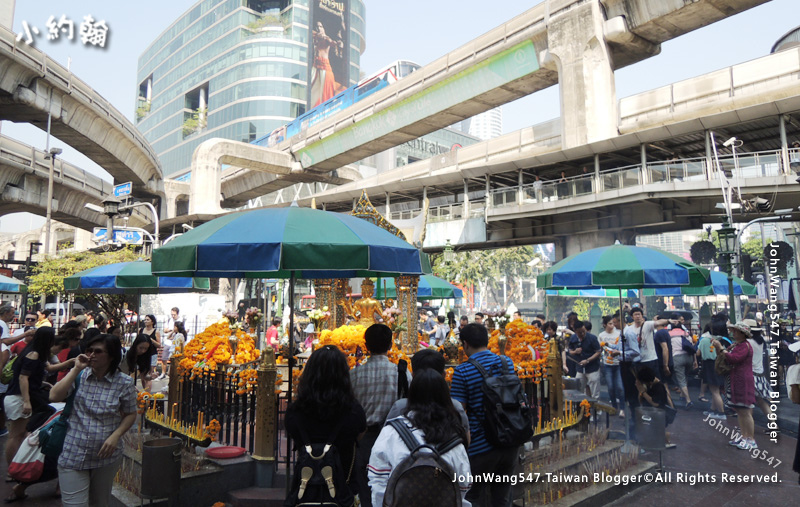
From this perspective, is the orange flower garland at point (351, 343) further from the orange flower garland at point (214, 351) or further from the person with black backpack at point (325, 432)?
the person with black backpack at point (325, 432)

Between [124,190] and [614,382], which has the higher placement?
[124,190]

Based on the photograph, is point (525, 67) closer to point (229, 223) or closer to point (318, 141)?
point (318, 141)

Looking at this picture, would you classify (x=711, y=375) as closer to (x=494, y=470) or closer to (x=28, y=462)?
(x=494, y=470)

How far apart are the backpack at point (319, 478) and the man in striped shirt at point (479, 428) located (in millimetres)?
1196

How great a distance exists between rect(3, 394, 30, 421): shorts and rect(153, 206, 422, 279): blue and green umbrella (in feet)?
9.50

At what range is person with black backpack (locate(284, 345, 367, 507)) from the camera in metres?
3.22

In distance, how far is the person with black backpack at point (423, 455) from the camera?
2.78 meters

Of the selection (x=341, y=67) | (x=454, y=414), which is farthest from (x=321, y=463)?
(x=341, y=67)

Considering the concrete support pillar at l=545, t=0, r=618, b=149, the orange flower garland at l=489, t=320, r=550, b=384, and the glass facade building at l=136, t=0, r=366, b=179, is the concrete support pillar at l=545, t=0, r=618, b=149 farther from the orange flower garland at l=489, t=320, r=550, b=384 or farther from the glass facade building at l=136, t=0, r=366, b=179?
the glass facade building at l=136, t=0, r=366, b=179

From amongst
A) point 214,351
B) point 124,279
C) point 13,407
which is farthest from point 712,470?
point 124,279

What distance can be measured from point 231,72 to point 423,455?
86.6 meters

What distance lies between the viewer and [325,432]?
334 cm

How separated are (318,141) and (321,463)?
1192 inches

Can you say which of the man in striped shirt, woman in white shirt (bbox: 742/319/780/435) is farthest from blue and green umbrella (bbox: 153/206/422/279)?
woman in white shirt (bbox: 742/319/780/435)
